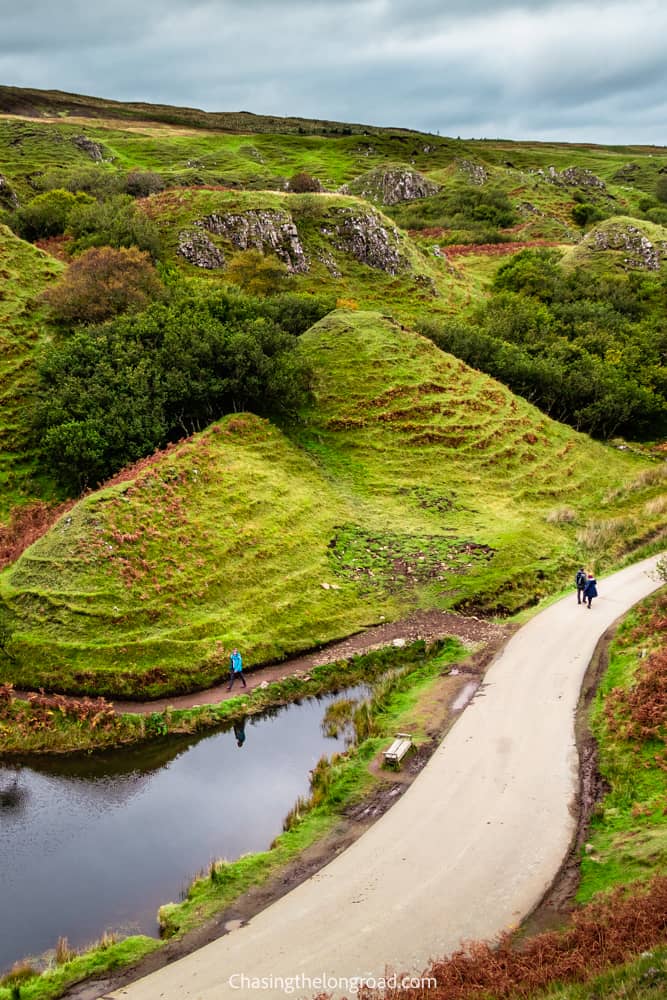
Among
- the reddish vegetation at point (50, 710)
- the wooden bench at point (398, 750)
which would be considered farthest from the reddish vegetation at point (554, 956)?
the reddish vegetation at point (50, 710)

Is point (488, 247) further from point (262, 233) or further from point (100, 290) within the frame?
point (100, 290)

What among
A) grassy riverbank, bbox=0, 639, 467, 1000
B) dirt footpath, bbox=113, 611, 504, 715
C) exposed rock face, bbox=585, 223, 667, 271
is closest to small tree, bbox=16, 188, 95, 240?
dirt footpath, bbox=113, 611, 504, 715

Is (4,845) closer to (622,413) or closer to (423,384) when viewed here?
(423,384)

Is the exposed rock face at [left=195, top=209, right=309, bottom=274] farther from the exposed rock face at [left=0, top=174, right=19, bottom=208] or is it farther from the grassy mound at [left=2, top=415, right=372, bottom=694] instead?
the grassy mound at [left=2, top=415, right=372, bottom=694]

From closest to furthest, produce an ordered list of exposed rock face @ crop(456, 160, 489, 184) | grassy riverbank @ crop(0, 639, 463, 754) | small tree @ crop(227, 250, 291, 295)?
grassy riverbank @ crop(0, 639, 463, 754) < small tree @ crop(227, 250, 291, 295) < exposed rock face @ crop(456, 160, 489, 184)

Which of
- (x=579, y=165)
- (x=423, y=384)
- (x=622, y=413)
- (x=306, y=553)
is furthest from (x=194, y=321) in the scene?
(x=579, y=165)

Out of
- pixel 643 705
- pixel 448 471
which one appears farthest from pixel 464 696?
pixel 448 471
